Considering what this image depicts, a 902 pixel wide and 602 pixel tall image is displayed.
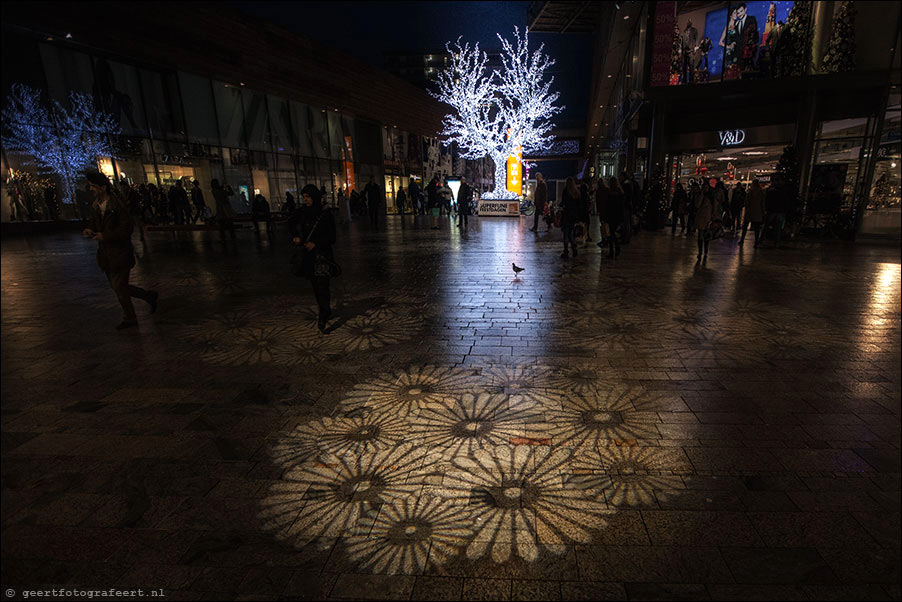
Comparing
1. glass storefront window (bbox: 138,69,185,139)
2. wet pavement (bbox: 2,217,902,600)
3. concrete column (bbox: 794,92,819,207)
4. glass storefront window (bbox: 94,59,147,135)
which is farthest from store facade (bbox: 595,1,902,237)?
glass storefront window (bbox: 94,59,147,135)

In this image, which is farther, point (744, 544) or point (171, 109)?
point (171, 109)

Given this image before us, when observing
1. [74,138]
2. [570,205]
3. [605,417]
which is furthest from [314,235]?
[74,138]

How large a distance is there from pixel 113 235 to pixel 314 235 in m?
2.44

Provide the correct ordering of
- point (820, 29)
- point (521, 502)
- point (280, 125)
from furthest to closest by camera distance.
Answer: point (280, 125) → point (820, 29) → point (521, 502)

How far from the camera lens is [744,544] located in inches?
87.0

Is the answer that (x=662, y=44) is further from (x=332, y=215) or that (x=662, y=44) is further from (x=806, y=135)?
(x=332, y=215)

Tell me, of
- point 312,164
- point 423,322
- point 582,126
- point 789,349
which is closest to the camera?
point 789,349

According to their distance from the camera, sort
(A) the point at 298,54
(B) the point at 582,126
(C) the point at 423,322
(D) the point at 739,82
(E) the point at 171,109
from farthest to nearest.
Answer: (B) the point at 582,126 < (A) the point at 298,54 < (E) the point at 171,109 < (D) the point at 739,82 < (C) the point at 423,322

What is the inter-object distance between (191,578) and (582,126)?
230 ft

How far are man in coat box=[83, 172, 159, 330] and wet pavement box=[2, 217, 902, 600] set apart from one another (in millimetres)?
588

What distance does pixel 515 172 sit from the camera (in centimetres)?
2547

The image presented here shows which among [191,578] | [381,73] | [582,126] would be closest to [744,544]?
[191,578]

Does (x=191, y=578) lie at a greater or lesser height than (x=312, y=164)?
lesser

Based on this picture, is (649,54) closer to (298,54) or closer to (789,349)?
(789,349)
